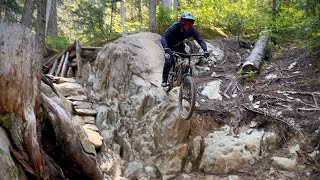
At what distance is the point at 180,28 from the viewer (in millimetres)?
6277

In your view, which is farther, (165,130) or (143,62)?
(143,62)

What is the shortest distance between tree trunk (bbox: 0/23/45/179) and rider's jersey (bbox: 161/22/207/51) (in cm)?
320

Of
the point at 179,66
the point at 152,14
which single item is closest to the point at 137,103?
the point at 179,66

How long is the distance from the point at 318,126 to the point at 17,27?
16.8 feet

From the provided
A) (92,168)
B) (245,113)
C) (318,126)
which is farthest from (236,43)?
(92,168)

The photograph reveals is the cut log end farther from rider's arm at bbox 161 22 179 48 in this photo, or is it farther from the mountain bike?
rider's arm at bbox 161 22 179 48

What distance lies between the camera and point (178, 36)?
21.1 feet

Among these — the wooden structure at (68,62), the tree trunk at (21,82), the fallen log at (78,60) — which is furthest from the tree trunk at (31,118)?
the wooden structure at (68,62)

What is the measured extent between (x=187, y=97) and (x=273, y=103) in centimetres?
185

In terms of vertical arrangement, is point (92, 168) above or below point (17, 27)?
below

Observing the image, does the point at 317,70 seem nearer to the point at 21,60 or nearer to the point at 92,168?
the point at 92,168

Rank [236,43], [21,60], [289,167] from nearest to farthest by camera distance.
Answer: [21,60] < [289,167] < [236,43]

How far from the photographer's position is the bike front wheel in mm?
5875

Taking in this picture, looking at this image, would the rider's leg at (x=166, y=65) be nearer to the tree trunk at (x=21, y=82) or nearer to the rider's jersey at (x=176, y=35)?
the rider's jersey at (x=176, y=35)
